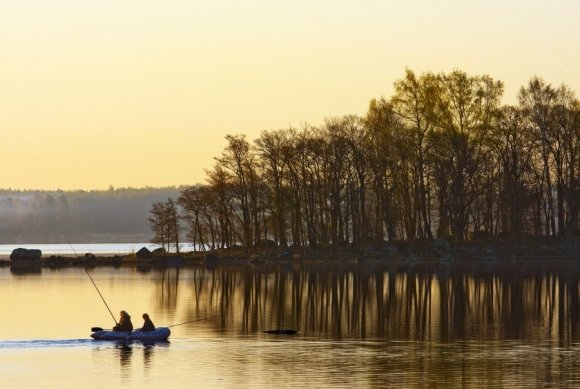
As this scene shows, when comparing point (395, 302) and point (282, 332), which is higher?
point (395, 302)

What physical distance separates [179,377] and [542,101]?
4109 inches

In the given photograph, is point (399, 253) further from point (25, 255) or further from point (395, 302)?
point (395, 302)

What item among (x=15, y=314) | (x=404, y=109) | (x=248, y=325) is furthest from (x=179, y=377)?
(x=404, y=109)

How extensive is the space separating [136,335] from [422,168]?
84.9m

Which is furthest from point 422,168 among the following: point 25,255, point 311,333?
point 311,333

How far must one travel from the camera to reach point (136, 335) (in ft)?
204

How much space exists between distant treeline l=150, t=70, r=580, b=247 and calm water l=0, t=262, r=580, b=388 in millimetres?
29435

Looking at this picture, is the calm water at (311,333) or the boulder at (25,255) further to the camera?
the boulder at (25,255)

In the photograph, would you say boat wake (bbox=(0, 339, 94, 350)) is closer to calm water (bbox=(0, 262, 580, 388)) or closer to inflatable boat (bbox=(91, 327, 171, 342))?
calm water (bbox=(0, 262, 580, 388))

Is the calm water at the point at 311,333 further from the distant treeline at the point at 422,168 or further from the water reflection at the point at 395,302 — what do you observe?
the distant treeline at the point at 422,168

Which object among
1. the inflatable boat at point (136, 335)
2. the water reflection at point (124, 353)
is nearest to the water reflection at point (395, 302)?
the inflatable boat at point (136, 335)

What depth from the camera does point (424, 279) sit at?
110000 mm

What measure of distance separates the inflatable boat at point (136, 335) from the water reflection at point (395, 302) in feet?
20.9

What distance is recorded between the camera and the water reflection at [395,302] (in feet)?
219
